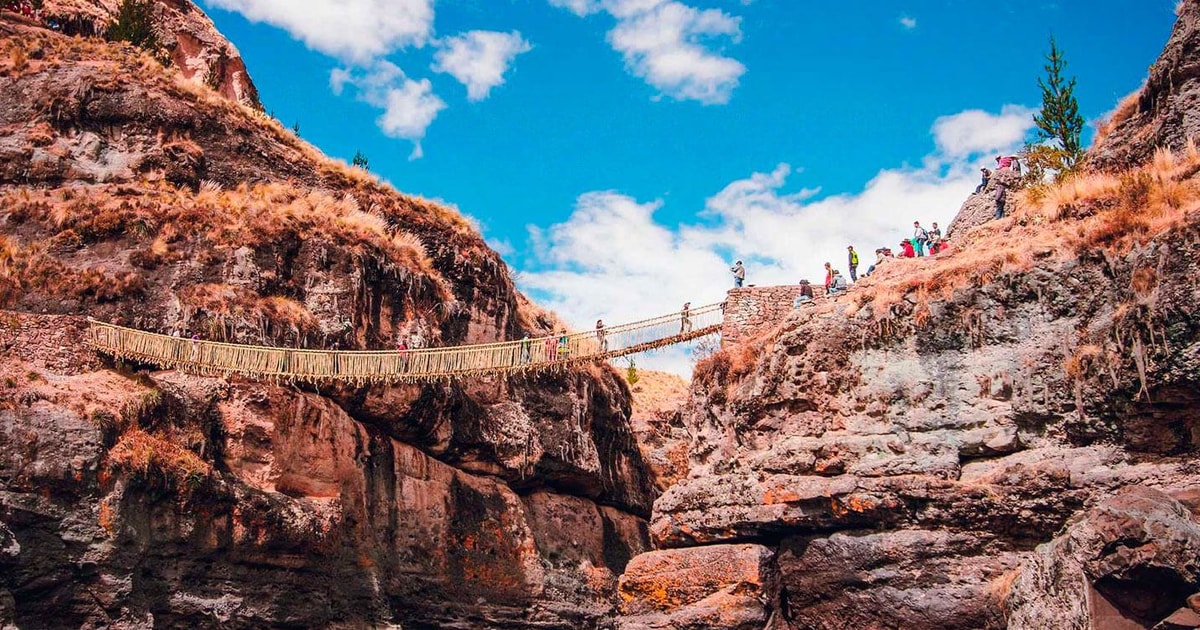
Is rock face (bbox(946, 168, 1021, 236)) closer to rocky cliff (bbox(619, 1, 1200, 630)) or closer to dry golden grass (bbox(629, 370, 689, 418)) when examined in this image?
rocky cliff (bbox(619, 1, 1200, 630))

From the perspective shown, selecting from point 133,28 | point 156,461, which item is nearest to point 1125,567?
point 156,461

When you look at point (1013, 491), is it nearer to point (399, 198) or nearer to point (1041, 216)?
point (1041, 216)

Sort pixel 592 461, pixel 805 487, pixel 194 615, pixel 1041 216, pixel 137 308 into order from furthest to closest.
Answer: pixel 592 461 → pixel 137 308 → pixel 194 615 → pixel 1041 216 → pixel 805 487

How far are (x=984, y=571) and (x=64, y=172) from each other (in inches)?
1036

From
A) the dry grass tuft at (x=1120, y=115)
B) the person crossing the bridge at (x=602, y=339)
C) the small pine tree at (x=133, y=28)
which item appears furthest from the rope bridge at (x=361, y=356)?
the small pine tree at (x=133, y=28)

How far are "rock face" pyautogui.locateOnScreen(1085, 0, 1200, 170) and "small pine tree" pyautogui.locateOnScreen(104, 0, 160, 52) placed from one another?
33440 millimetres

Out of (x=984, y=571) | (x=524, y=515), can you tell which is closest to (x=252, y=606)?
(x=524, y=515)

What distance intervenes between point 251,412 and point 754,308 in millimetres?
11702

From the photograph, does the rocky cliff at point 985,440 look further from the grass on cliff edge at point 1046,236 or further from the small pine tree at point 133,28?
the small pine tree at point 133,28

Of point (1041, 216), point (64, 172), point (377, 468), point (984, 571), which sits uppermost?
point (64, 172)

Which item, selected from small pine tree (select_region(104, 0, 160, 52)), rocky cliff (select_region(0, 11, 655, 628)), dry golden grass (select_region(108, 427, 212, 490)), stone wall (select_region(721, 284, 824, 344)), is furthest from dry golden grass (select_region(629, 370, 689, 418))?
small pine tree (select_region(104, 0, 160, 52))

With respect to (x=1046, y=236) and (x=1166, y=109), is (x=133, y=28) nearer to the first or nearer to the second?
(x=1046, y=236)

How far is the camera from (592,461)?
37.8 meters

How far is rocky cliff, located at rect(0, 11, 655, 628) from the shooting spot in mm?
24203
